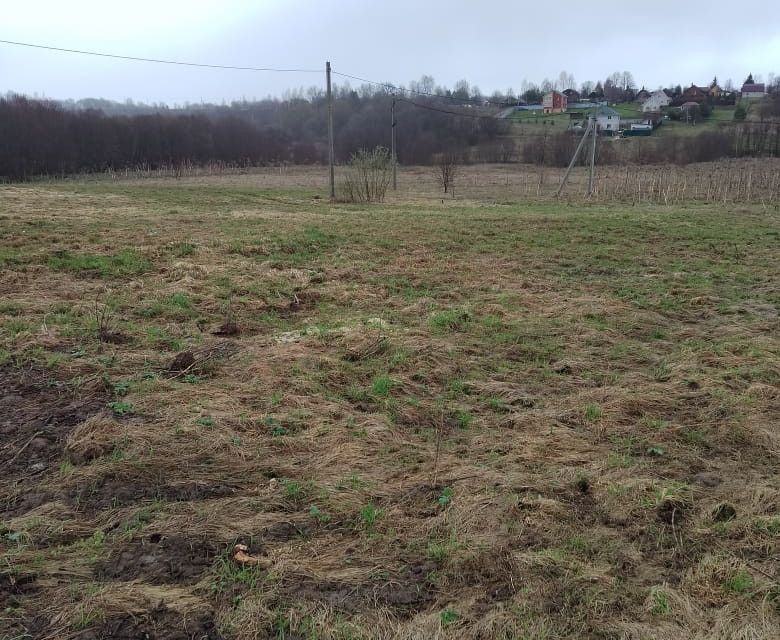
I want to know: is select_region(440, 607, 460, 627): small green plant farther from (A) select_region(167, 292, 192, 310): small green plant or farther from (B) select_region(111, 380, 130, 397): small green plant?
(A) select_region(167, 292, 192, 310): small green plant

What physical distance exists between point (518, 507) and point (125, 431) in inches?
97.0

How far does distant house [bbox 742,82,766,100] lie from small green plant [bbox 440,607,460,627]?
97016 millimetres

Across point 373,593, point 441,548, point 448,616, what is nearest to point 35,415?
point 373,593

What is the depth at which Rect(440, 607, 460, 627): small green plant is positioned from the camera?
2278 millimetres

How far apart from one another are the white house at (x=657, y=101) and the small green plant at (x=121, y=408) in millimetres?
83513

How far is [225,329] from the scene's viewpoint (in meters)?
5.94

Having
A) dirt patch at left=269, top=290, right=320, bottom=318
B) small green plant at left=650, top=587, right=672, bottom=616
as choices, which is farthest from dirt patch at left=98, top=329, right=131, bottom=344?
small green plant at left=650, top=587, right=672, bottom=616

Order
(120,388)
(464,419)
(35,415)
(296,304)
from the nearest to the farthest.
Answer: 1. (35,415)
2. (464,419)
3. (120,388)
4. (296,304)

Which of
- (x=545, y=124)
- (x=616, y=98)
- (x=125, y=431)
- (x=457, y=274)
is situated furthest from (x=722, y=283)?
(x=616, y=98)

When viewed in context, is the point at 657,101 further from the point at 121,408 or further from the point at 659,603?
the point at 659,603

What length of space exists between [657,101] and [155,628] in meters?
90.8

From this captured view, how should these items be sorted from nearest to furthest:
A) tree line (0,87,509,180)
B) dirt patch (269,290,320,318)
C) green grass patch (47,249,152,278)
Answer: dirt patch (269,290,320,318)
green grass patch (47,249,152,278)
tree line (0,87,509,180)

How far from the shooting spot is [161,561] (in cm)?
257

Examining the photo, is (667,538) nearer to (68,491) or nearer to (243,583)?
(243,583)
